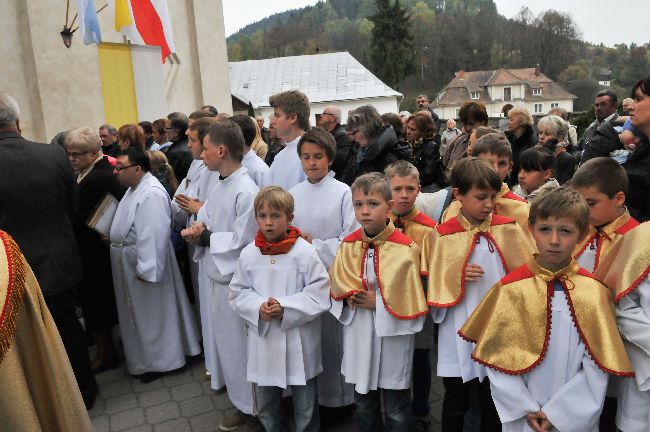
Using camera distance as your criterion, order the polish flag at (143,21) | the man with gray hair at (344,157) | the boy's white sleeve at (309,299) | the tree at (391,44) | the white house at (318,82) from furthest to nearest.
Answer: the tree at (391,44) → the white house at (318,82) → the polish flag at (143,21) → the man with gray hair at (344,157) → the boy's white sleeve at (309,299)

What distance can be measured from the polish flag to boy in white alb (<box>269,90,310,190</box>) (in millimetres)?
7993

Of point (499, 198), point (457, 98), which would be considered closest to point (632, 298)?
point (499, 198)

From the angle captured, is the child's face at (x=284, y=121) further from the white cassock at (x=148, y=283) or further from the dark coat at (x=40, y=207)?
the dark coat at (x=40, y=207)

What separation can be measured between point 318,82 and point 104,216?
41.8 meters

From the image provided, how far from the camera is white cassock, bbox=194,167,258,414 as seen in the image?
381 cm

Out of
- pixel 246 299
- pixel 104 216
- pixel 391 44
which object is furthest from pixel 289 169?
pixel 391 44

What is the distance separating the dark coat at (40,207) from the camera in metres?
3.88

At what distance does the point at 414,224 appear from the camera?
3.52 meters

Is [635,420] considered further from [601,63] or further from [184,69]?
[601,63]

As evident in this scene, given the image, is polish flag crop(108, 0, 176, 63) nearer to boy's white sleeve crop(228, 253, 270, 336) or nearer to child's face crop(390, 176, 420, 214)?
boy's white sleeve crop(228, 253, 270, 336)

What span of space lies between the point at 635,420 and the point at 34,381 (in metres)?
2.69

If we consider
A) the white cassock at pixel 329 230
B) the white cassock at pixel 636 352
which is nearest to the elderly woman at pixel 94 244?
the white cassock at pixel 329 230

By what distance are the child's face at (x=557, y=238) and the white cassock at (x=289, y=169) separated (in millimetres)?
2361

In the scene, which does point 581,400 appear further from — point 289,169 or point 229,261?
point 289,169
